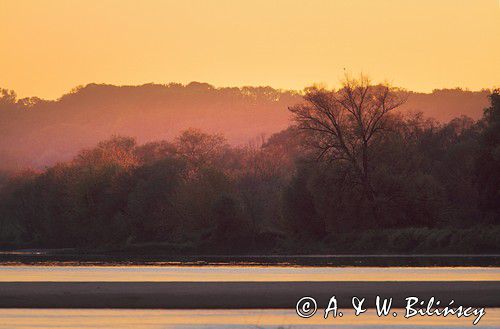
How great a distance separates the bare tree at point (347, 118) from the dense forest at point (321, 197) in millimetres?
95

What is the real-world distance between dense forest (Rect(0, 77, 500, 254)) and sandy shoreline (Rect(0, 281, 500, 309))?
89.9ft

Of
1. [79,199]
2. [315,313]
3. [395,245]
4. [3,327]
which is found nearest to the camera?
[3,327]

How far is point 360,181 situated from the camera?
237 feet

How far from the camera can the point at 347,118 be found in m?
75.0

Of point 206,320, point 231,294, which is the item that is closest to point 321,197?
point 231,294

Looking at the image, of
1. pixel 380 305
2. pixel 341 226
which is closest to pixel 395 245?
pixel 341 226

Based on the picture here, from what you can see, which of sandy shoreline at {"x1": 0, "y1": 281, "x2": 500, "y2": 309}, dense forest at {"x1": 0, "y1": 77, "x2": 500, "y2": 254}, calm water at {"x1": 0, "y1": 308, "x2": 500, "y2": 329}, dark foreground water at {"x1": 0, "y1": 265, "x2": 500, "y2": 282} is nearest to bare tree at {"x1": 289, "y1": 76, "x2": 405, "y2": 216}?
dense forest at {"x1": 0, "y1": 77, "x2": 500, "y2": 254}

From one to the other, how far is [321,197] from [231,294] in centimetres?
4057

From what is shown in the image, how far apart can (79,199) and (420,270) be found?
6530cm

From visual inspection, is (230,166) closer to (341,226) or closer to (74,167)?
(74,167)

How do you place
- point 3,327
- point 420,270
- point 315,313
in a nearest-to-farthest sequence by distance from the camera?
point 3,327, point 315,313, point 420,270

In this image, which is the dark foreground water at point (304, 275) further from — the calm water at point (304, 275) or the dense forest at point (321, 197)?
the dense forest at point (321, 197)

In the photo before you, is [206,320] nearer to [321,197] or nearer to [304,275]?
[304,275]

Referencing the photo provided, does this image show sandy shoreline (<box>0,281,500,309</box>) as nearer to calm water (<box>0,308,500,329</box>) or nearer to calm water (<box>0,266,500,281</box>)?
calm water (<box>0,308,500,329</box>)
